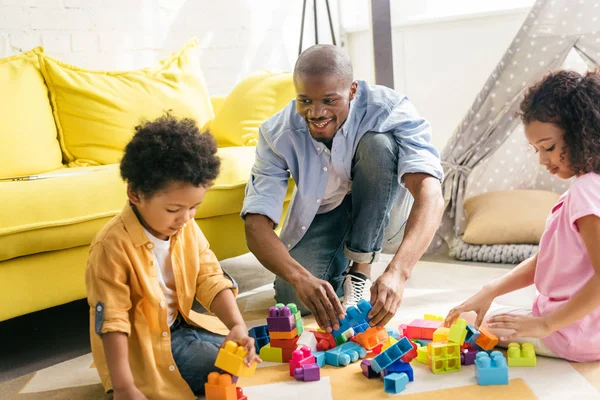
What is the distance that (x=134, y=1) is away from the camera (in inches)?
119

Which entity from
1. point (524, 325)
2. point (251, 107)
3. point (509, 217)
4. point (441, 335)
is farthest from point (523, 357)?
point (251, 107)

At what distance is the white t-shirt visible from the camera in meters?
1.47

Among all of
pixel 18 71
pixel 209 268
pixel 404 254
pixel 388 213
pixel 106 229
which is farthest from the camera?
pixel 18 71

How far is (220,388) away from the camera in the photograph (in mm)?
1336

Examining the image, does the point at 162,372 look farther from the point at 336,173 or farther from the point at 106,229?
the point at 336,173

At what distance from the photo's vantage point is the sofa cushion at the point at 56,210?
5.69 feet

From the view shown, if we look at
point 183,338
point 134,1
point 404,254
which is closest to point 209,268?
point 183,338

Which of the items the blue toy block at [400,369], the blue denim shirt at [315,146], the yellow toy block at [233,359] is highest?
the blue denim shirt at [315,146]

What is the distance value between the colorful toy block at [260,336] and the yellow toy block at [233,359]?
46 cm

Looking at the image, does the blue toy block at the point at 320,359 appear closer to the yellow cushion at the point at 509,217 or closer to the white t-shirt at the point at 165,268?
the white t-shirt at the point at 165,268

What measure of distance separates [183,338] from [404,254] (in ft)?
1.81

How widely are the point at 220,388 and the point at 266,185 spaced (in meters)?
0.77

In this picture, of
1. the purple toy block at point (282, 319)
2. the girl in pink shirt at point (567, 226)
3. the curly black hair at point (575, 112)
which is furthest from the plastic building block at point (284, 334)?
the curly black hair at point (575, 112)

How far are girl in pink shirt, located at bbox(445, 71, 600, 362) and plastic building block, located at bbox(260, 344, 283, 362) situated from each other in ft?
1.65
